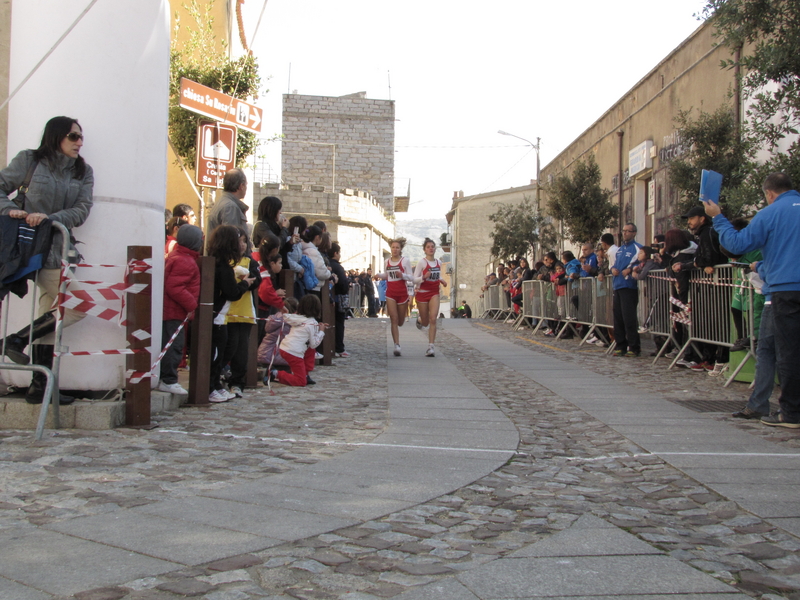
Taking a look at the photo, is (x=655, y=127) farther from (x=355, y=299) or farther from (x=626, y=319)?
(x=355, y=299)

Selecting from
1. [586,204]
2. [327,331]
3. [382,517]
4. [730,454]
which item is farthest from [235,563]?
[586,204]

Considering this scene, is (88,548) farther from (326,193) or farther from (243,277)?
(326,193)

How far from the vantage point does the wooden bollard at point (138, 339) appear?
233 inches

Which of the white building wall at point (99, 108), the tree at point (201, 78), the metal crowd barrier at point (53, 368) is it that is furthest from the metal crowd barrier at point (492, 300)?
the metal crowd barrier at point (53, 368)

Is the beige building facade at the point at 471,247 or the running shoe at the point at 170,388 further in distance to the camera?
the beige building facade at the point at 471,247

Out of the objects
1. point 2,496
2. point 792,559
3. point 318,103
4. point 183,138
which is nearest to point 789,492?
point 792,559

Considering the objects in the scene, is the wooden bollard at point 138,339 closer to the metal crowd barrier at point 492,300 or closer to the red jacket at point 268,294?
the red jacket at point 268,294

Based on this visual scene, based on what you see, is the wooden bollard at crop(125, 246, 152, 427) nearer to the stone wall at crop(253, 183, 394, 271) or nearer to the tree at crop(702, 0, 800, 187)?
the tree at crop(702, 0, 800, 187)

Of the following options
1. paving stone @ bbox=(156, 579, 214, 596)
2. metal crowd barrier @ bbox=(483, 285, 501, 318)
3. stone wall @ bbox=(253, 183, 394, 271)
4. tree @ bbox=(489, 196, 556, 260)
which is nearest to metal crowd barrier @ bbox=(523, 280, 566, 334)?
metal crowd barrier @ bbox=(483, 285, 501, 318)

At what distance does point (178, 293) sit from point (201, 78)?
12.5 metres

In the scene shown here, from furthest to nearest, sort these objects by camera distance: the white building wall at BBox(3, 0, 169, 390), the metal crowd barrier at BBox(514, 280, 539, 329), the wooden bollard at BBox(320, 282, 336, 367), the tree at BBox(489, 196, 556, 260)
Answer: the tree at BBox(489, 196, 556, 260) → the metal crowd barrier at BBox(514, 280, 539, 329) → the wooden bollard at BBox(320, 282, 336, 367) → the white building wall at BBox(3, 0, 169, 390)

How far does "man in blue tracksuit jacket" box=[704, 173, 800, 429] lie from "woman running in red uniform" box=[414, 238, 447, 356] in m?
6.51

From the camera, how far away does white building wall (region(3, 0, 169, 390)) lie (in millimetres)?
6129

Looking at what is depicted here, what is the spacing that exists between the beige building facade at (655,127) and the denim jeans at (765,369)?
7.32 metres
